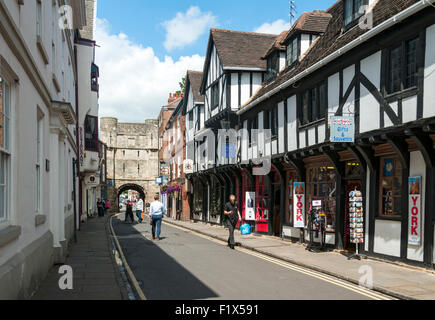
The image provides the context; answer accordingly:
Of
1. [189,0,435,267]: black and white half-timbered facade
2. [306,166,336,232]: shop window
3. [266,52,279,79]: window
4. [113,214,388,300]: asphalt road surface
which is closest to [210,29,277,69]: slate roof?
[266,52,279,79]: window

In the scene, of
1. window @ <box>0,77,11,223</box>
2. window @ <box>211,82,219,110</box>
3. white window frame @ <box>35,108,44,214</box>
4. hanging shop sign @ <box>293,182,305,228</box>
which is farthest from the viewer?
window @ <box>211,82,219,110</box>

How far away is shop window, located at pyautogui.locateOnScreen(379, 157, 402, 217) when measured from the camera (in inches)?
439

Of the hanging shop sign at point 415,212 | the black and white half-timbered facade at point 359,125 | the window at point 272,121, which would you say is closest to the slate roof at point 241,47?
the black and white half-timbered facade at point 359,125

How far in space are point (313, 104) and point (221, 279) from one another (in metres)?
8.05

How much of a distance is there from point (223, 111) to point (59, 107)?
46.2 feet

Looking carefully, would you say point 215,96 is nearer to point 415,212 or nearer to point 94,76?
point 94,76

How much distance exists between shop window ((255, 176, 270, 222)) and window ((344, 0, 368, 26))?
7.78 m

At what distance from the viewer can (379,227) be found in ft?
38.0

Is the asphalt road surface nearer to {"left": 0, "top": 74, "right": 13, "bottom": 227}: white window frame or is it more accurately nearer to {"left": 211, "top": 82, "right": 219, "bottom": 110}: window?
{"left": 0, "top": 74, "right": 13, "bottom": 227}: white window frame

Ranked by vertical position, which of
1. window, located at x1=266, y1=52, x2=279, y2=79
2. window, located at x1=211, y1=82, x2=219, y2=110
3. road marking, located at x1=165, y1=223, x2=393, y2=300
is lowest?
road marking, located at x1=165, y1=223, x2=393, y2=300

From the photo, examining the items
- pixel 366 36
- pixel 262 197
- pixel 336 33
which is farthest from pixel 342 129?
pixel 262 197

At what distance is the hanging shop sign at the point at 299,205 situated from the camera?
50.2ft

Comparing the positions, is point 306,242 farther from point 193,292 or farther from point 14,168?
point 14,168

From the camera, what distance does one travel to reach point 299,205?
15.5m
